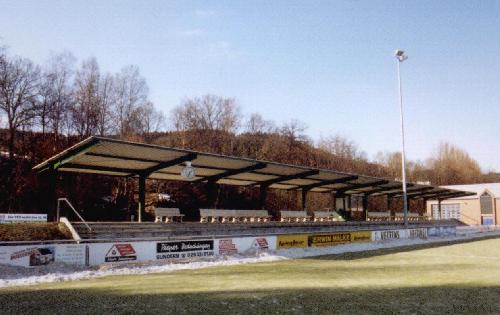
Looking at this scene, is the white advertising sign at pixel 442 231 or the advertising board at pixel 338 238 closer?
the advertising board at pixel 338 238

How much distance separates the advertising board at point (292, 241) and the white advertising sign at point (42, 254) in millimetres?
11040

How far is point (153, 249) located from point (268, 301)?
963 centimetres

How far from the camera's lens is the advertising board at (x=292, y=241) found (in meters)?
23.4

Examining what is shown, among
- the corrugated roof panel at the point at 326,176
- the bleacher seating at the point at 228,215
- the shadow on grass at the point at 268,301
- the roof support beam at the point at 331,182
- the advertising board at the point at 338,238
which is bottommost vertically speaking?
the advertising board at the point at 338,238

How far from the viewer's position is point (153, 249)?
695 inches

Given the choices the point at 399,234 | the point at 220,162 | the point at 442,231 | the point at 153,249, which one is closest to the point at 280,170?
the point at 220,162

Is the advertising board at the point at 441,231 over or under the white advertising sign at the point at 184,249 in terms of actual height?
under

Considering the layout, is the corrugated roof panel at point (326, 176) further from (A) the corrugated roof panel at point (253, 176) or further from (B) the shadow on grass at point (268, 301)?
(B) the shadow on grass at point (268, 301)

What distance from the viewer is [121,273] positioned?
1499 cm

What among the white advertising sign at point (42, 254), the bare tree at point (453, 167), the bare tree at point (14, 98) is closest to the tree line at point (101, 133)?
the bare tree at point (14, 98)

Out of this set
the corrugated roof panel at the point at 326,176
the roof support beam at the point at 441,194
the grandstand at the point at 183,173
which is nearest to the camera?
the grandstand at the point at 183,173

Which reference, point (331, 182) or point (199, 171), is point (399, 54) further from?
point (199, 171)

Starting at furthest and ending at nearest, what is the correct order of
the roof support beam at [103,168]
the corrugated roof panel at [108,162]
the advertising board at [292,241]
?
1. the advertising board at [292,241]
2. the roof support beam at [103,168]
3. the corrugated roof panel at [108,162]

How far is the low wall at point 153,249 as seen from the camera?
1427cm
